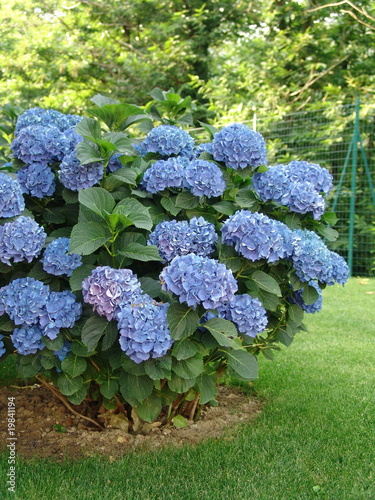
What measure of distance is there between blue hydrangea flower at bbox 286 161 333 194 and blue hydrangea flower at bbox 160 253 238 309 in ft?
2.50

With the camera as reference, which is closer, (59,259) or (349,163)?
(59,259)

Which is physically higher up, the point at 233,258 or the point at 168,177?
the point at 168,177

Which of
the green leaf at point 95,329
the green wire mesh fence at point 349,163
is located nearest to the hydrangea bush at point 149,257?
the green leaf at point 95,329

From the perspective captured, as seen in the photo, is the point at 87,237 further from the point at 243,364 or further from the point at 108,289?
the point at 243,364

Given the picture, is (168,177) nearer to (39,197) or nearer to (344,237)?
(39,197)

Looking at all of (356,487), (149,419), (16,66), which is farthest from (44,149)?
(16,66)

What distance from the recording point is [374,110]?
7.81 m

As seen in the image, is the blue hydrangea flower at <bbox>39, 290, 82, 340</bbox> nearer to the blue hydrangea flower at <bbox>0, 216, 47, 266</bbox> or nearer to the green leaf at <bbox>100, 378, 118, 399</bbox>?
the blue hydrangea flower at <bbox>0, 216, 47, 266</bbox>

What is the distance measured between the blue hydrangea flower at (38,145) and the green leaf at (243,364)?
106 centimetres

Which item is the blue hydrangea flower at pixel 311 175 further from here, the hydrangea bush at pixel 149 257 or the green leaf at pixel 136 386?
the green leaf at pixel 136 386

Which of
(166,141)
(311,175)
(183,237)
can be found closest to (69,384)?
(183,237)

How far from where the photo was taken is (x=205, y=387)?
222 cm

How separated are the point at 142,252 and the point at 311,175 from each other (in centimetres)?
89

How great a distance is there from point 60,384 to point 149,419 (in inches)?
14.3
